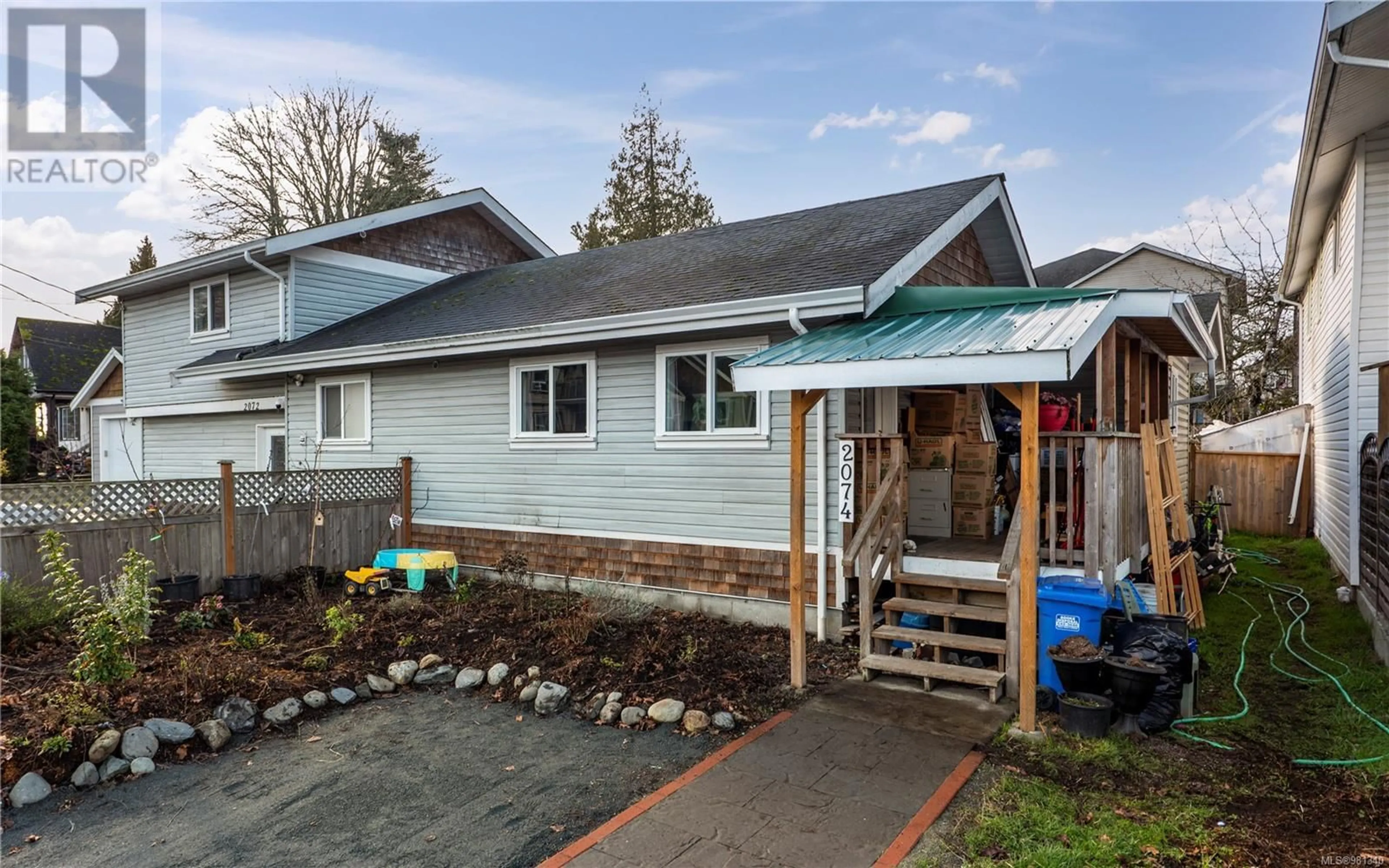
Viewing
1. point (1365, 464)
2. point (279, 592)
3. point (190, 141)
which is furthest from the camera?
point (190, 141)

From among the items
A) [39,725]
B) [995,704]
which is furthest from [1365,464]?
[39,725]

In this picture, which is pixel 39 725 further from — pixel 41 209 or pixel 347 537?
pixel 41 209

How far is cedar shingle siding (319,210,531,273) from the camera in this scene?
44.5 feet

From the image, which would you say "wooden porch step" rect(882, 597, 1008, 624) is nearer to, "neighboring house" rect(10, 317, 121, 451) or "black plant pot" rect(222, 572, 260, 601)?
"black plant pot" rect(222, 572, 260, 601)

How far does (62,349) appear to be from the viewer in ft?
103

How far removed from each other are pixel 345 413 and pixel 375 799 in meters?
8.27

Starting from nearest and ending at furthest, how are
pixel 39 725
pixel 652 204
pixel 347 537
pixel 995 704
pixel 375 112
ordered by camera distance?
pixel 39 725
pixel 995 704
pixel 347 537
pixel 375 112
pixel 652 204

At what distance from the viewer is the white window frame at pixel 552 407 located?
8406 mm

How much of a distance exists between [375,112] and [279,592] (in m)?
20.1

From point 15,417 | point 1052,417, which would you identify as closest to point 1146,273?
point 1052,417

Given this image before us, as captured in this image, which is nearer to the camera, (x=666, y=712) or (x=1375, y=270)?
(x=666, y=712)

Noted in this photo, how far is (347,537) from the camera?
984 centimetres

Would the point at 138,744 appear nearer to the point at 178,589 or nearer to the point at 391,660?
the point at 391,660

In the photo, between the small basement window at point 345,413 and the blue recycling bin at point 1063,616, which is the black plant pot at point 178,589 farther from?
the blue recycling bin at point 1063,616
